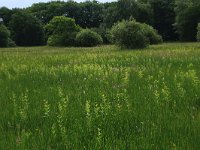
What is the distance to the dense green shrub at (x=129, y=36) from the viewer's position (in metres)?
40.4

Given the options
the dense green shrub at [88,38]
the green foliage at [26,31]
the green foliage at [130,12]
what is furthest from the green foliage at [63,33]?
the green foliage at [130,12]

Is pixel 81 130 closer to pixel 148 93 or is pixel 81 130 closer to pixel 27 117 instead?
pixel 27 117

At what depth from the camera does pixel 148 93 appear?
8867 millimetres

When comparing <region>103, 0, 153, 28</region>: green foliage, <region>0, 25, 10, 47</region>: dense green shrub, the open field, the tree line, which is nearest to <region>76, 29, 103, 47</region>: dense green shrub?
the tree line

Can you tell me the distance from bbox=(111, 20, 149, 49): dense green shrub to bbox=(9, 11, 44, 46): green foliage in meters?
59.7

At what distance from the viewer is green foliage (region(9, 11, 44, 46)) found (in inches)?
3880

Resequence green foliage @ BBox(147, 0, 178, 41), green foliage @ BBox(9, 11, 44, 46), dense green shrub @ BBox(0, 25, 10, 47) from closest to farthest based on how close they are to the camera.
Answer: dense green shrub @ BBox(0, 25, 10, 47) → green foliage @ BBox(9, 11, 44, 46) → green foliage @ BBox(147, 0, 178, 41)

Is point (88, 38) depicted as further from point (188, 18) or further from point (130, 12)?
point (130, 12)

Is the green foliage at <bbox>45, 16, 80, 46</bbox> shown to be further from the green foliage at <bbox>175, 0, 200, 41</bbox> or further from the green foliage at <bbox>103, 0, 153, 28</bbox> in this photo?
the green foliage at <bbox>175, 0, 200, 41</bbox>

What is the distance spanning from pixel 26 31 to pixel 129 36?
203 ft

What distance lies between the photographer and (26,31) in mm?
98562

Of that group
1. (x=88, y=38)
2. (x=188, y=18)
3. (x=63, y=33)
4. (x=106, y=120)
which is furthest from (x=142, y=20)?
(x=106, y=120)

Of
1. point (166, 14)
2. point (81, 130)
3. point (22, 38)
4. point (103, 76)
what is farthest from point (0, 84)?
point (166, 14)

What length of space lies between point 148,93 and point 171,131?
2993 mm
